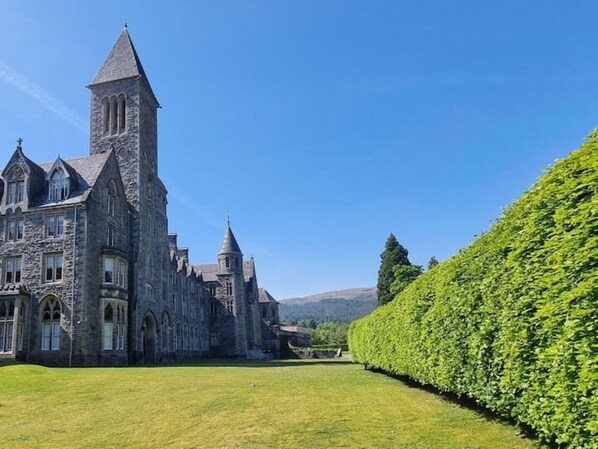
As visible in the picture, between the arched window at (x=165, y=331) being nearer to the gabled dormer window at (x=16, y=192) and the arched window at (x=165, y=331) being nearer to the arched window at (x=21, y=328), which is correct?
the arched window at (x=21, y=328)

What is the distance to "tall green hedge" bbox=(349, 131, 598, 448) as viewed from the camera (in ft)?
17.7

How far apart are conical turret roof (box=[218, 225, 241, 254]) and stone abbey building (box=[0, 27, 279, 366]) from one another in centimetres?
2421

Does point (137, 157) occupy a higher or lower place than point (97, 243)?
higher

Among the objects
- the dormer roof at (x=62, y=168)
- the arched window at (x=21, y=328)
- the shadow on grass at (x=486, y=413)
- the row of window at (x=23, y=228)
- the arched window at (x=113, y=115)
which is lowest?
the shadow on grass at (x=486, y=413)

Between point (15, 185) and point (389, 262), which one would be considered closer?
point (15, 185)

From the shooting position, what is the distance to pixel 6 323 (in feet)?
107

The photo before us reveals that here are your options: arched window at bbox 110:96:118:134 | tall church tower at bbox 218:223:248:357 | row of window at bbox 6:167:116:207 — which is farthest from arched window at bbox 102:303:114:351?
tall church tower at bbox 218:223:248:357

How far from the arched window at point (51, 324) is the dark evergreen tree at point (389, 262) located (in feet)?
143

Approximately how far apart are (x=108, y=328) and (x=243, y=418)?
91.3ft

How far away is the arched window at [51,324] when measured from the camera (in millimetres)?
33125

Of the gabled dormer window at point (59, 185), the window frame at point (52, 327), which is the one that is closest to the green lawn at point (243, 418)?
the window frame at point (52, 327)

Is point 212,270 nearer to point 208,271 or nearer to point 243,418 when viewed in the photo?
point 208,271

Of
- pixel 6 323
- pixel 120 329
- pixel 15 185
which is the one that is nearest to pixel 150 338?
pixel 120 329

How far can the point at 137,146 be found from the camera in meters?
43.1
